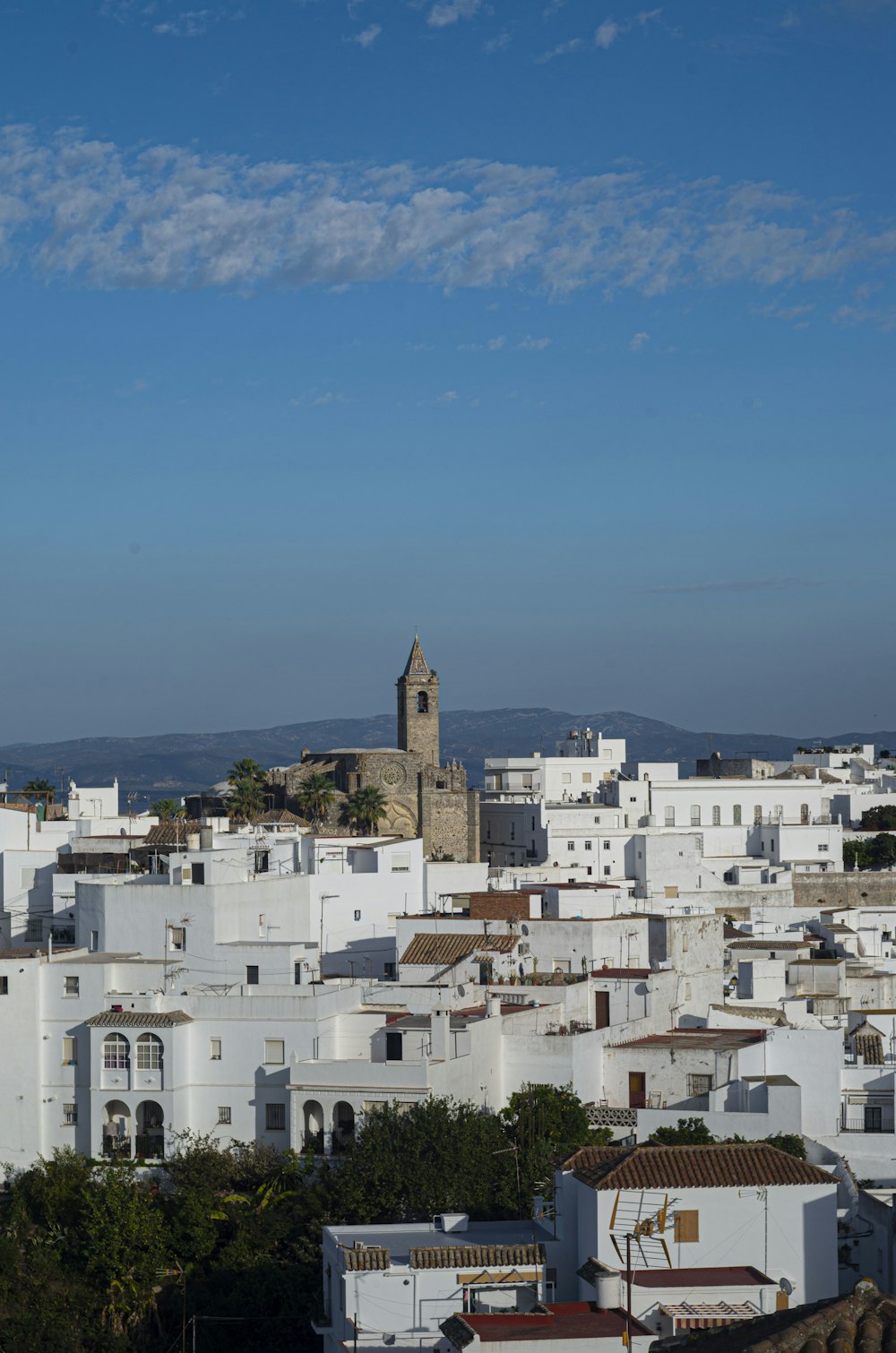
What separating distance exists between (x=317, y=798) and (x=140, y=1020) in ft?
126

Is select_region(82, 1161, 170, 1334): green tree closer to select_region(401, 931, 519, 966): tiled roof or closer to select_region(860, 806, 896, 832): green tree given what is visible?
select_region(401, 931, 519, 966): tiled roof

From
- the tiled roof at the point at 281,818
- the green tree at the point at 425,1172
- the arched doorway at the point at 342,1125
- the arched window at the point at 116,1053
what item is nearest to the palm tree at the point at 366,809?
the tiled roof at the point at 281,818

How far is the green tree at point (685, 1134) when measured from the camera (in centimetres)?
2741

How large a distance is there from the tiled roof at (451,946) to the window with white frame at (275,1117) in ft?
20.3

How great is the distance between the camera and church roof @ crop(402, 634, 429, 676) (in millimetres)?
82750

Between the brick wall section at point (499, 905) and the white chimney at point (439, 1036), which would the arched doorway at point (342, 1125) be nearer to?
the white chimney at point (439, 1036)

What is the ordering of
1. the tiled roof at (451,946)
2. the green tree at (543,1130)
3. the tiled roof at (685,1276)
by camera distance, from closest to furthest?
the tiled roof at (685,1276)
the green tree at (543,1130)
the tiled roof at (451,946)

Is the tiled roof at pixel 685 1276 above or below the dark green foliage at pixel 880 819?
below

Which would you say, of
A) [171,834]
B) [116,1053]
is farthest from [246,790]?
[116,1053]

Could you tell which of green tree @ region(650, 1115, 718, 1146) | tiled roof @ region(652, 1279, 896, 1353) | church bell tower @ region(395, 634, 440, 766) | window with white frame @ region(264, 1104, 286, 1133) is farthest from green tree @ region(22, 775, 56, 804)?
tiled roof @ region(652, 1279, 896, 1353)

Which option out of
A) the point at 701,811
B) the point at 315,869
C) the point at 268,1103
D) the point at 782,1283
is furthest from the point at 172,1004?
the point at 701,811

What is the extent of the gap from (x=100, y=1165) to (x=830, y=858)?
41.1m

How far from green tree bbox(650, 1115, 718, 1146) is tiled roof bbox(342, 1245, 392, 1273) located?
7112 millimetres

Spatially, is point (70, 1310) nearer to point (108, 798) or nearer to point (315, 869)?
point (315, 869)
